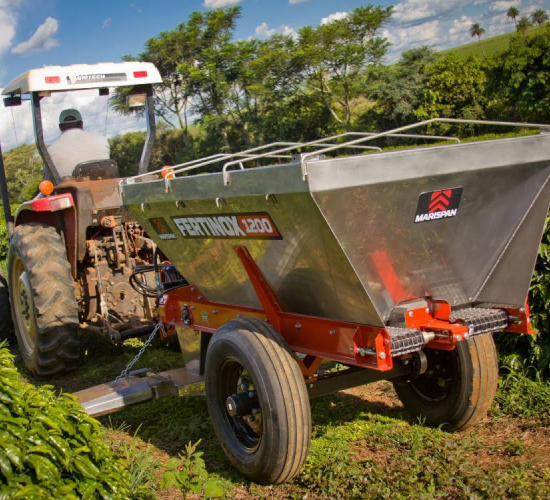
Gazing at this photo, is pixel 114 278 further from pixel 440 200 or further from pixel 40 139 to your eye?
pixel 440 200

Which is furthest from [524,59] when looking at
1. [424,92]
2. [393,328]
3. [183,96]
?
[393,328]

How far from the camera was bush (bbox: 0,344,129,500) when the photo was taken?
2.18 meters

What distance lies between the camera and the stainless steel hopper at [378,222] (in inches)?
118

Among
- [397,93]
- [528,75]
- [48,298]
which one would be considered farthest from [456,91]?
[48,298]

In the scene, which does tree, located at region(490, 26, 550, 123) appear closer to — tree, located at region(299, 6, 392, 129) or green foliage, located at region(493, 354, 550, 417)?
tree, located at region(299, 6, 392, 129)

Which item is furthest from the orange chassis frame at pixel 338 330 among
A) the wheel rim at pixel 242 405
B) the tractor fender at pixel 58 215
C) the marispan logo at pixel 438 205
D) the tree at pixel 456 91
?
the tree at pixel 456 91

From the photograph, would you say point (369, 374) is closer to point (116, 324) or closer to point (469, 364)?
point (469, 364)

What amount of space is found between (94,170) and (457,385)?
3937 mm

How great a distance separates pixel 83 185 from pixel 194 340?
2.16 m

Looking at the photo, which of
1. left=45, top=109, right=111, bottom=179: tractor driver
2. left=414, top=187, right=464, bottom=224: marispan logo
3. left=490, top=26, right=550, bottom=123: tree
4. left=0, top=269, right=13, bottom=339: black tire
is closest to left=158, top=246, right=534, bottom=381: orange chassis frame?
left=414, top=187, right=464, bottom=224: marispan logo

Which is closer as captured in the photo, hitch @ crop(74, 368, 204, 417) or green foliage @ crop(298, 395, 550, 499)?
green foliage @ crop(298, 395, 550, 499)

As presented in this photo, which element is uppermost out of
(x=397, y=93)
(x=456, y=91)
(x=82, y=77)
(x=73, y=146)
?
(x=397, y=93)

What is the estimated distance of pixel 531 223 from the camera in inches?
141

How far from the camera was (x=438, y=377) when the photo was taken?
4230 mm
